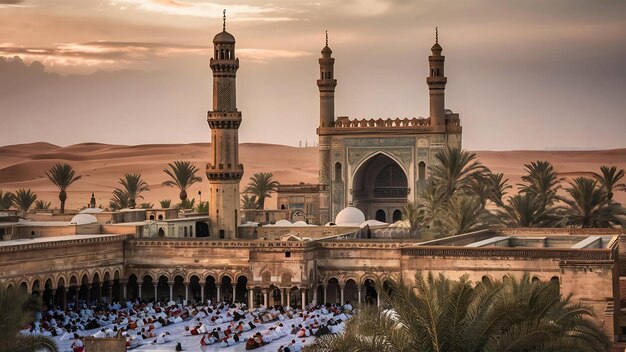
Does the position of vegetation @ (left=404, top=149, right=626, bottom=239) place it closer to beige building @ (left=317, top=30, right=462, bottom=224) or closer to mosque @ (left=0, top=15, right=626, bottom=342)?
mosque @ (left=0, top=15, right=626, bottom=342)

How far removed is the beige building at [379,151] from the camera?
64.4m

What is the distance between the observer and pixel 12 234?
1998 inches

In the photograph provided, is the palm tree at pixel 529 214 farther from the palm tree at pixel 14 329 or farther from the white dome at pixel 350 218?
the palm tree at pixel 14 329

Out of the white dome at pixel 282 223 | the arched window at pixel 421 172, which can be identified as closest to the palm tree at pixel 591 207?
the arched window at pixel 421 172

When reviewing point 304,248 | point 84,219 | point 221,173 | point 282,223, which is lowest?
point 304,248

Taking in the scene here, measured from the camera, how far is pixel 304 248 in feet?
148

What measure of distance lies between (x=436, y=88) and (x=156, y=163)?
86726mm

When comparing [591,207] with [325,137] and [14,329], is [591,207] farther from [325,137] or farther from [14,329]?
[14,329]

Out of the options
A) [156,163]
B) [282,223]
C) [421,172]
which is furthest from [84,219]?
[156,163]

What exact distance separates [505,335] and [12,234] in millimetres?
33828

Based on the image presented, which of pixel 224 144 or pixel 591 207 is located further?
pixel 224 144

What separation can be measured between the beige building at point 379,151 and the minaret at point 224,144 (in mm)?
10943

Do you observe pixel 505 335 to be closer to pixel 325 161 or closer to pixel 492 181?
pixel 492 181

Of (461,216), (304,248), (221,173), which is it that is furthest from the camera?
(221,173)
